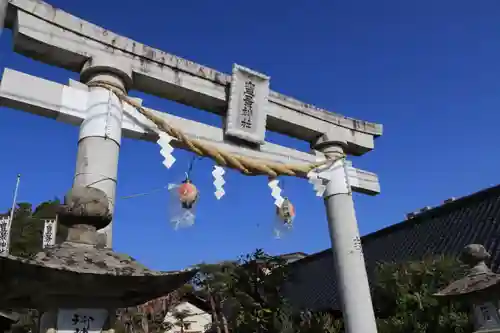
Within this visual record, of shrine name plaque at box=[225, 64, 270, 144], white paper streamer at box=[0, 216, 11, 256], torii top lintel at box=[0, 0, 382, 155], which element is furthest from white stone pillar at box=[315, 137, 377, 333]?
white paper streamer at box=[0, 216, 11, 256]

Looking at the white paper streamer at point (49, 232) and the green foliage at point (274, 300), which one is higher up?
the white paper streamer at point (49, 232)

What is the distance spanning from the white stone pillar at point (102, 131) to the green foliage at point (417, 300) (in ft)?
18.4

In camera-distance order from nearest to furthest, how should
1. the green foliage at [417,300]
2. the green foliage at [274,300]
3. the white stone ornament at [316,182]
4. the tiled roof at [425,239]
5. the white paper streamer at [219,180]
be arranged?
the white paper streamer at [219,180] → the white stone ornament at [316,182] → the green foliage at [417,300] → the green foliage at [274,300] → the tiled roof at [425,239]

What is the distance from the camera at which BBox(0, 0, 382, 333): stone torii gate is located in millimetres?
4645

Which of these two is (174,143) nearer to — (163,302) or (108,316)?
(108,316)

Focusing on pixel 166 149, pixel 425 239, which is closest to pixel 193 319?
pixel 425 239

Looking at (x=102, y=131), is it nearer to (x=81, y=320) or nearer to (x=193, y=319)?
(x=81, y=320)

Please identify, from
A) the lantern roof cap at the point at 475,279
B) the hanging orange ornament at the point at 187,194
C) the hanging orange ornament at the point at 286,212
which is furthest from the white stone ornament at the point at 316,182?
the lantern roof cap at the point at 475,279

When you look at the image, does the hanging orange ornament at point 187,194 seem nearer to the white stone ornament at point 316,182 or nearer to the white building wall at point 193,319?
the white stone ornament at point 316,182

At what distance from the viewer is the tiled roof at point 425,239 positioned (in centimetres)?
1055

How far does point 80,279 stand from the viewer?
205cm

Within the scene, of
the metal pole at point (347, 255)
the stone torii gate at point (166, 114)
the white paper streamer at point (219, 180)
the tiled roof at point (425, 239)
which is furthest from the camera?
the tiled roof at point (425, 239)

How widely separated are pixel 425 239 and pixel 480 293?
796 centimetres

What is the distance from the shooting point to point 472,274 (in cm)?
492
